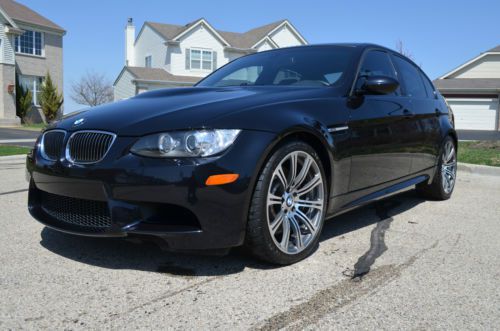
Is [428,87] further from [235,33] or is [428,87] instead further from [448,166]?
[235,33]

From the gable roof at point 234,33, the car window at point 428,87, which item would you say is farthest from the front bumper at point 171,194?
the gable roof at point 234,33

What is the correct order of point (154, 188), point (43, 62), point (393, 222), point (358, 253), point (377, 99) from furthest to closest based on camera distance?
point (43, 62) → point (393, 222) → point (377, 99) → point (358, 253) → point (154, 188)

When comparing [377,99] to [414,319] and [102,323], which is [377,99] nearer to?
[414,319]

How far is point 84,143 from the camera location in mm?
2822

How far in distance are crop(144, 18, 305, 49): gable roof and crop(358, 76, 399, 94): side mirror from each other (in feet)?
91.9

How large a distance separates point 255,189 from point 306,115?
27.3 inches

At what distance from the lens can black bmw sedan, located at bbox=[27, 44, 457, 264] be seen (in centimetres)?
261

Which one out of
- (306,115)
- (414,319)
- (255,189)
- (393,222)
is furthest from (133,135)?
(393,222)

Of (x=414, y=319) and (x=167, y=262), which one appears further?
(x=167, y=262)

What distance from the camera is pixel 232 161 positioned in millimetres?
2633

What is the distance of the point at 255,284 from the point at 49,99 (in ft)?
87.9

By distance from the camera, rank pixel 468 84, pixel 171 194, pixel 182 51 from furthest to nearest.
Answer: pixel 468 84, pixel 182 51, pixel 171 194

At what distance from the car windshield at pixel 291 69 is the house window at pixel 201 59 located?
90.2 feet

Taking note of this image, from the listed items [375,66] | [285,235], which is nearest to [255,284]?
[285,235]
